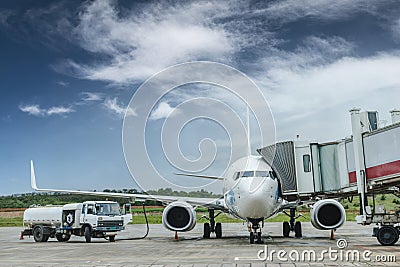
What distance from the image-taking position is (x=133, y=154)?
1723cm

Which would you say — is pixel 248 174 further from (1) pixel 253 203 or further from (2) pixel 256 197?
(1) pixel 253 203

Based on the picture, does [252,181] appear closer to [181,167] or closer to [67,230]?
[181,167]

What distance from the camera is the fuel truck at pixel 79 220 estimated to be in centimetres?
2709

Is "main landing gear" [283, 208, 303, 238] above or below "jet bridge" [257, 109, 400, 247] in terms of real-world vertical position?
below

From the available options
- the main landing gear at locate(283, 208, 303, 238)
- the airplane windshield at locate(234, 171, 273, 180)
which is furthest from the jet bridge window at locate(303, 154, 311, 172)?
the main landing gear at locate(283, 208, 303, 238)

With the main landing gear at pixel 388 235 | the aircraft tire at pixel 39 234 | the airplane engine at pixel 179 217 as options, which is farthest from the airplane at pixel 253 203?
the aircraft tire at pixel 39 234

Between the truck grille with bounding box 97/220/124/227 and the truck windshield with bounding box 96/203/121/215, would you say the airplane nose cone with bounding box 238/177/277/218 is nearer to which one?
the truck grille with bounding box 97/220/124/227

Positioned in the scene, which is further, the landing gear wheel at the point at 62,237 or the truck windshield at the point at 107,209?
the landing gear wheel at the point at 62,237

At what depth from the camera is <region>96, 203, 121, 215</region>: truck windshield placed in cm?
2735

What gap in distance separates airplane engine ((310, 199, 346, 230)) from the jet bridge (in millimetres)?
521

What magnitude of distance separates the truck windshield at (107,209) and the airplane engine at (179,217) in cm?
446

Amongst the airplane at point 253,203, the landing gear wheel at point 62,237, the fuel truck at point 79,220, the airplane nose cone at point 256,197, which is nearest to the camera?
the airplane nose cone at point 256,197

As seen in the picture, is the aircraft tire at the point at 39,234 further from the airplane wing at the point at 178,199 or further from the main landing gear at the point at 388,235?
the main landing gear at the point at 388,235

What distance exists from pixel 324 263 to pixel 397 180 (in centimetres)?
658
